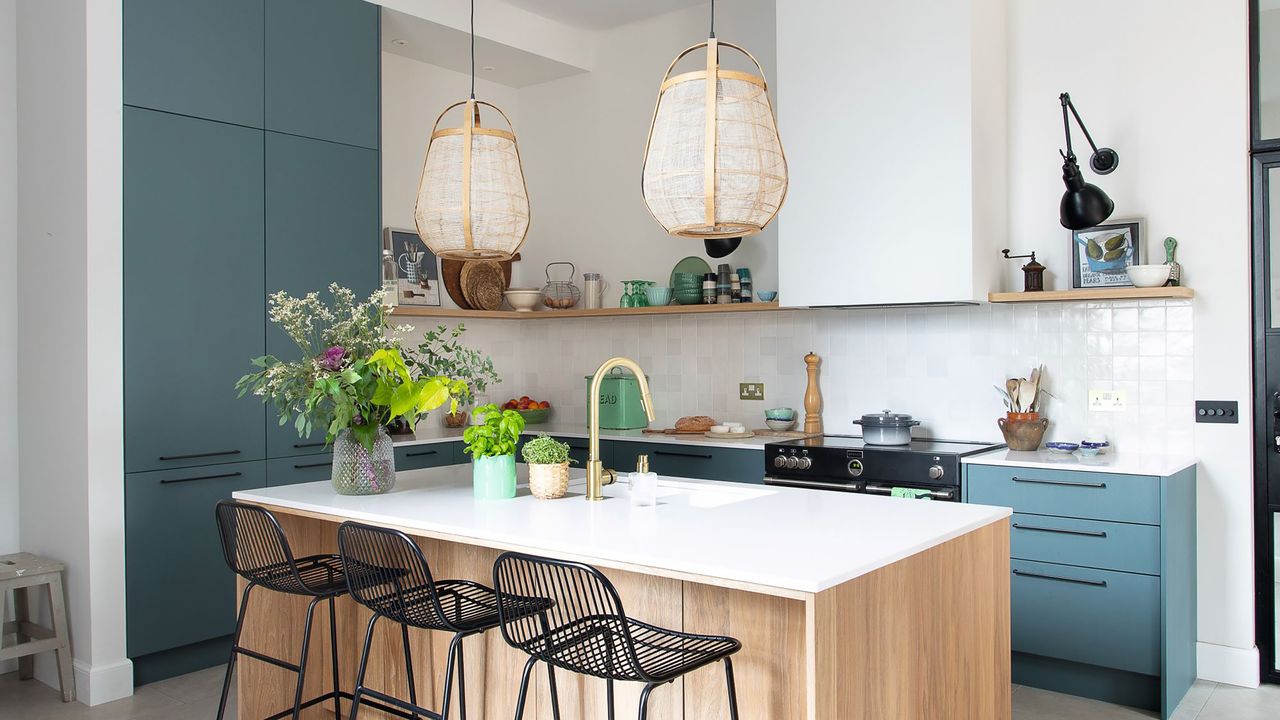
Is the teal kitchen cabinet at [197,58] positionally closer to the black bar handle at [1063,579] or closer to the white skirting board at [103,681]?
the white skirting board at [103,681]

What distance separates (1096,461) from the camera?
12.1 feet

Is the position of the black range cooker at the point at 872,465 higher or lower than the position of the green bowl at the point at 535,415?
lower

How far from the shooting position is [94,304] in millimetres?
3719

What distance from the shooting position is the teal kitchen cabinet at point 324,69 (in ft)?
14.2

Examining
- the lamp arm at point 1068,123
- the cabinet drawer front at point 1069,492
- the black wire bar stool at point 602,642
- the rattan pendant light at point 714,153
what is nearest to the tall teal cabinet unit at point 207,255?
the black wire bar stool at point 602,642

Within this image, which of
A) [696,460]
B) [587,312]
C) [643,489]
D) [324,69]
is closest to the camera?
[643,489]

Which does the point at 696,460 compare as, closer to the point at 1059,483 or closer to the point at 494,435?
the point at 1059,483

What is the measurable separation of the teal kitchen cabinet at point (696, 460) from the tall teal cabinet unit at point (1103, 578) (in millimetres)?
1075

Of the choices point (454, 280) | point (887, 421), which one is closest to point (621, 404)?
point (454, 280)

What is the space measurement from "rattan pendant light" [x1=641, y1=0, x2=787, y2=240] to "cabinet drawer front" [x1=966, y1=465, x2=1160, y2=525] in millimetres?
1937

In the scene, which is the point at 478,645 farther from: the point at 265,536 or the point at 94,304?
the point at 94,304

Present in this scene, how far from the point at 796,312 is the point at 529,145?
2320 millimetres

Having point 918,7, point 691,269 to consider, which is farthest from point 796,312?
point 918,7

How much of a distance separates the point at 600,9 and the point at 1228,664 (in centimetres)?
447
